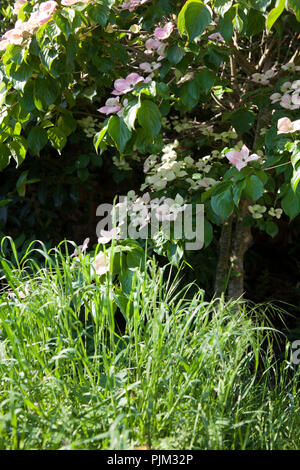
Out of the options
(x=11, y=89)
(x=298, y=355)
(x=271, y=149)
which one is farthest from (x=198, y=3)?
(x=298, y=355)

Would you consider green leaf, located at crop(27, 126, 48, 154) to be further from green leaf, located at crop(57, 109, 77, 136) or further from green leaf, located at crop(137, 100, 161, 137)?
green leaf, located at crop(137, 100, 161, 137)

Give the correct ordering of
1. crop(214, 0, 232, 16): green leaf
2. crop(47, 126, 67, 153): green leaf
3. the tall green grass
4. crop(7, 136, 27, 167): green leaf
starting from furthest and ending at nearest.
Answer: crop(47, 126, 67, 153): green leaf
crop(7, 136, 27, 167): green leaf
crop(214, 0, 232, 16): green leaf
the tall green grass

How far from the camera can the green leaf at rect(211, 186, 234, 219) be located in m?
1.89

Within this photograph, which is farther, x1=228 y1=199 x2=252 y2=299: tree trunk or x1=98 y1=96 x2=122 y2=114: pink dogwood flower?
x1=228 y1=199 x2=252 y2=299: tree trunk

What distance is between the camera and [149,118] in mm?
1880

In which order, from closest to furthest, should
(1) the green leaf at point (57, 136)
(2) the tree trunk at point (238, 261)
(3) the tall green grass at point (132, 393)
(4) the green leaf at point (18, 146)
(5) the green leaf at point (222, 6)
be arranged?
(3) the tall green grass at point (132, 393)
(5) the green leaf at point (222, 6)
(4) the green leaf at point (18, 146)
(1) the green leaf at point (57, 136)
(2) the tree trunk at point (238, 261)

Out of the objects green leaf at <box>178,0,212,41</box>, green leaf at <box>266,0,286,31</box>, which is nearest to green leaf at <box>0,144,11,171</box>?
green leaf at <box>178,0,212,41</box>

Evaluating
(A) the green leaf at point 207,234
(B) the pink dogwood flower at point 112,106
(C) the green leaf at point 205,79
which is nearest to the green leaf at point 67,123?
(B) the pink dogwood flower at point 112,106

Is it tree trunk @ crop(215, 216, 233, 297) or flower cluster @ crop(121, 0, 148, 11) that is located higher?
flower cluster @ crop(121, 0, 148, 11)

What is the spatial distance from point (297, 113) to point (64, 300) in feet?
3.88

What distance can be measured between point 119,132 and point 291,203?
628 millimetres

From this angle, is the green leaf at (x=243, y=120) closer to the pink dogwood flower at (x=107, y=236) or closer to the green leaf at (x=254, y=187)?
the green leaf at (x=254, y=187)

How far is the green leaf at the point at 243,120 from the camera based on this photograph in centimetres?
237

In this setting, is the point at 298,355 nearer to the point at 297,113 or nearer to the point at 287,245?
the point at 297,113
